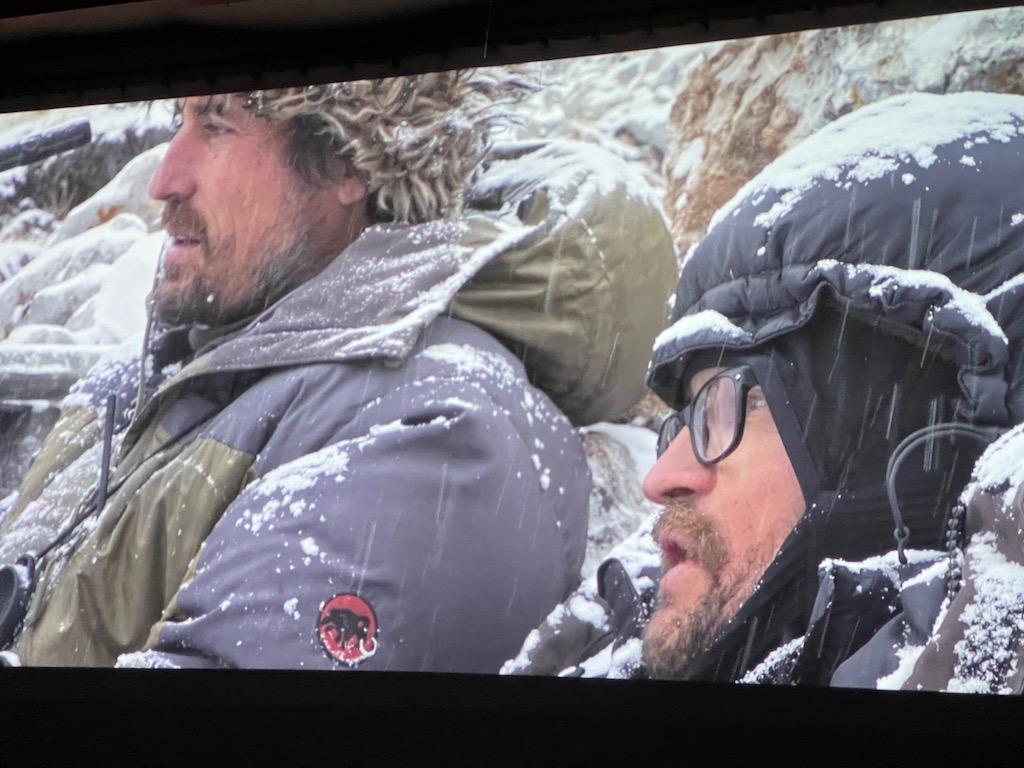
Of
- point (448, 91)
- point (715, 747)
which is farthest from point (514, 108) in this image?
point (715, 747)

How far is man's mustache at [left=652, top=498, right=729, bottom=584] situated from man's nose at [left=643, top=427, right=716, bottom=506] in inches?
1.1

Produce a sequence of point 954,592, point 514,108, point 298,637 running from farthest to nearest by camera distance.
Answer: point 514,108
point 298,637
point 954,592

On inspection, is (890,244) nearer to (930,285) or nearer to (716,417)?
(930,285)

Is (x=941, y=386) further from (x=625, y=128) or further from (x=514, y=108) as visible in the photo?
(x=514, y=108)

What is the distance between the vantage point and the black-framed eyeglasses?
289 cm

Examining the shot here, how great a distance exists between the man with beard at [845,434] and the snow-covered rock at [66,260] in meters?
1.53

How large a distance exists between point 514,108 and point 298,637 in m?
1.41

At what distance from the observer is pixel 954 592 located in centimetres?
262

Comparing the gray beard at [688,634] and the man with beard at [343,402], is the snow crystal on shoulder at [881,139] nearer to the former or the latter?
the man with beard at [343,402]

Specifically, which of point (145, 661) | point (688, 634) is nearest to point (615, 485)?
point (688, 634)

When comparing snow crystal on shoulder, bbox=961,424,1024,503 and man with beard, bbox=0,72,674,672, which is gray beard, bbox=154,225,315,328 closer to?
man with beard, bbox=0,72,674,672

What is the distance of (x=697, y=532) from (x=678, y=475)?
0.45ft

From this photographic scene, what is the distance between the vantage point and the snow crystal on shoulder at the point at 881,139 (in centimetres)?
281

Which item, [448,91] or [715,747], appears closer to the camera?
[715,747]
